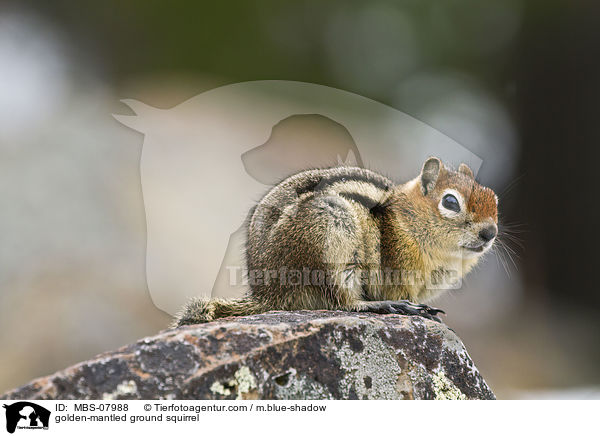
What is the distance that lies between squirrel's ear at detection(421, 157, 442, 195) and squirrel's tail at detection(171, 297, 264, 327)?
629 millimetres

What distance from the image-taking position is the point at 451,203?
165cm

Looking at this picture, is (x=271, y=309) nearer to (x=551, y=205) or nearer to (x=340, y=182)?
(x=340, y=182)

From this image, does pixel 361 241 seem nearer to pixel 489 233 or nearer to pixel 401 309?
pixel 401 309

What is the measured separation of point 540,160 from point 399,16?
777 mm

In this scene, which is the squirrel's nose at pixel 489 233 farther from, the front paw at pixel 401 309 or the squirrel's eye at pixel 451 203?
the front paw at pixel 401 309

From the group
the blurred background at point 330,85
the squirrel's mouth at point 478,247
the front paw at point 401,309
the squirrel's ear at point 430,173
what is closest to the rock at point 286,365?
the front paw at point 401,309

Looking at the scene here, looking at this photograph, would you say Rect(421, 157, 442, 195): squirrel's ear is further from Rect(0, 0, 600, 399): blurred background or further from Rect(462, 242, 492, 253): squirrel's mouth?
Rect(462, 242, 492, 253): squirrel's mouth

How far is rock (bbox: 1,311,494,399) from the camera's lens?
1.01m

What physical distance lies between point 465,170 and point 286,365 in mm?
906

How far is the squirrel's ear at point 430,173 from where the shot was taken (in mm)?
1653

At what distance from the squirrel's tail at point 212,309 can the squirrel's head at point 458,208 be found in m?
0.60

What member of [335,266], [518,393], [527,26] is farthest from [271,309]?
[527,26]

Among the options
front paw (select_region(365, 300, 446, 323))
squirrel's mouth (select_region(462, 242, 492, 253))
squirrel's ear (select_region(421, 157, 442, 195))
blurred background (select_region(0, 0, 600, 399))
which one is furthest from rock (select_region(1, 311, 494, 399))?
blurred background (select_region(0, 0, 600, 399))

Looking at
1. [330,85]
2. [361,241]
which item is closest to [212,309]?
[361,241]
